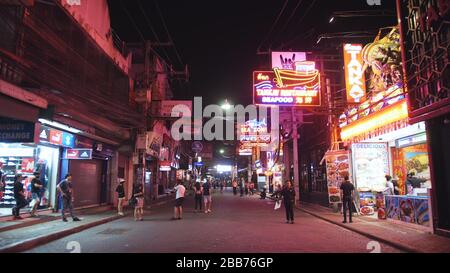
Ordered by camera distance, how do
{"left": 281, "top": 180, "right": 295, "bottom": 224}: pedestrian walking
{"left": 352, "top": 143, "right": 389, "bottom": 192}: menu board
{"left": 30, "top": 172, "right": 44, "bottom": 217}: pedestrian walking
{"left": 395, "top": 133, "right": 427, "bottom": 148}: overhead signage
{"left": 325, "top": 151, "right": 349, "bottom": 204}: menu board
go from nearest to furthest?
1. {"left": 30, "top": 172, "right": 44, "bottom": 217}: pedestrian walking
2. {"left": 395, "top": 133, "right": 427, "bottom": 148}: overhead signage
3. {"left": 281, "top": 180, "right": 295, "bottom": 224}: pedestrian walking
4. {"left": 352, "top": 143, "right": 389, "bottom": 192}: menu board
5. {"left": 325, "top": 151, "right": 349, "bottom": 204}: menu board

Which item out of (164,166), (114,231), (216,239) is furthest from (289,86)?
(164,166)

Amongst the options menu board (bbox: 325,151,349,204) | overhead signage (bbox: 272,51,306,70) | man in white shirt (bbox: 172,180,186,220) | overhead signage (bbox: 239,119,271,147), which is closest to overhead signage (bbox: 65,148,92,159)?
man in white shirt (bbox: 172,180,186,220)

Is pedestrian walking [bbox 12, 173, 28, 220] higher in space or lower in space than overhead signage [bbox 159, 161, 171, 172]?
lower

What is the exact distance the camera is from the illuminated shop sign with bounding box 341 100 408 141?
12.9 meters

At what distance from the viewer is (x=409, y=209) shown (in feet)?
42.5

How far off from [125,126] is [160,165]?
11410 mm

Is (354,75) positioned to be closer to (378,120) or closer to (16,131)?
(378,120)

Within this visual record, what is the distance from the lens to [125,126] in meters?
23.4

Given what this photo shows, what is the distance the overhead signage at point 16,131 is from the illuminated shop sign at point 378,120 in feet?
42.0

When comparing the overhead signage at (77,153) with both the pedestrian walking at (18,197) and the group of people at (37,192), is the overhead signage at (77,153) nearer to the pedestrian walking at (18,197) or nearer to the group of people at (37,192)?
the group of people at (37,192)

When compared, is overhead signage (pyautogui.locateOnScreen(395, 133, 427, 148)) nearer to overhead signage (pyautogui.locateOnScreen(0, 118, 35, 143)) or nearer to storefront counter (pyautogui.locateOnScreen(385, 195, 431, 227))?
storefront counter (pyautogui.locateOnScreen(385, 195, 431, 227))

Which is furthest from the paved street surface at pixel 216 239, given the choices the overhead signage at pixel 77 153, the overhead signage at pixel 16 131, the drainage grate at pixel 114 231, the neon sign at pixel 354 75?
the neon sign at pixel 354 75

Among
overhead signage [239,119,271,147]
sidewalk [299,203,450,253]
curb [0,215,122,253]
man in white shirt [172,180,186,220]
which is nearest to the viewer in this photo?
curb [0,215,122,253]

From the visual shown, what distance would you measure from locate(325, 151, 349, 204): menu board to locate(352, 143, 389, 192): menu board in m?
→ 0.89
